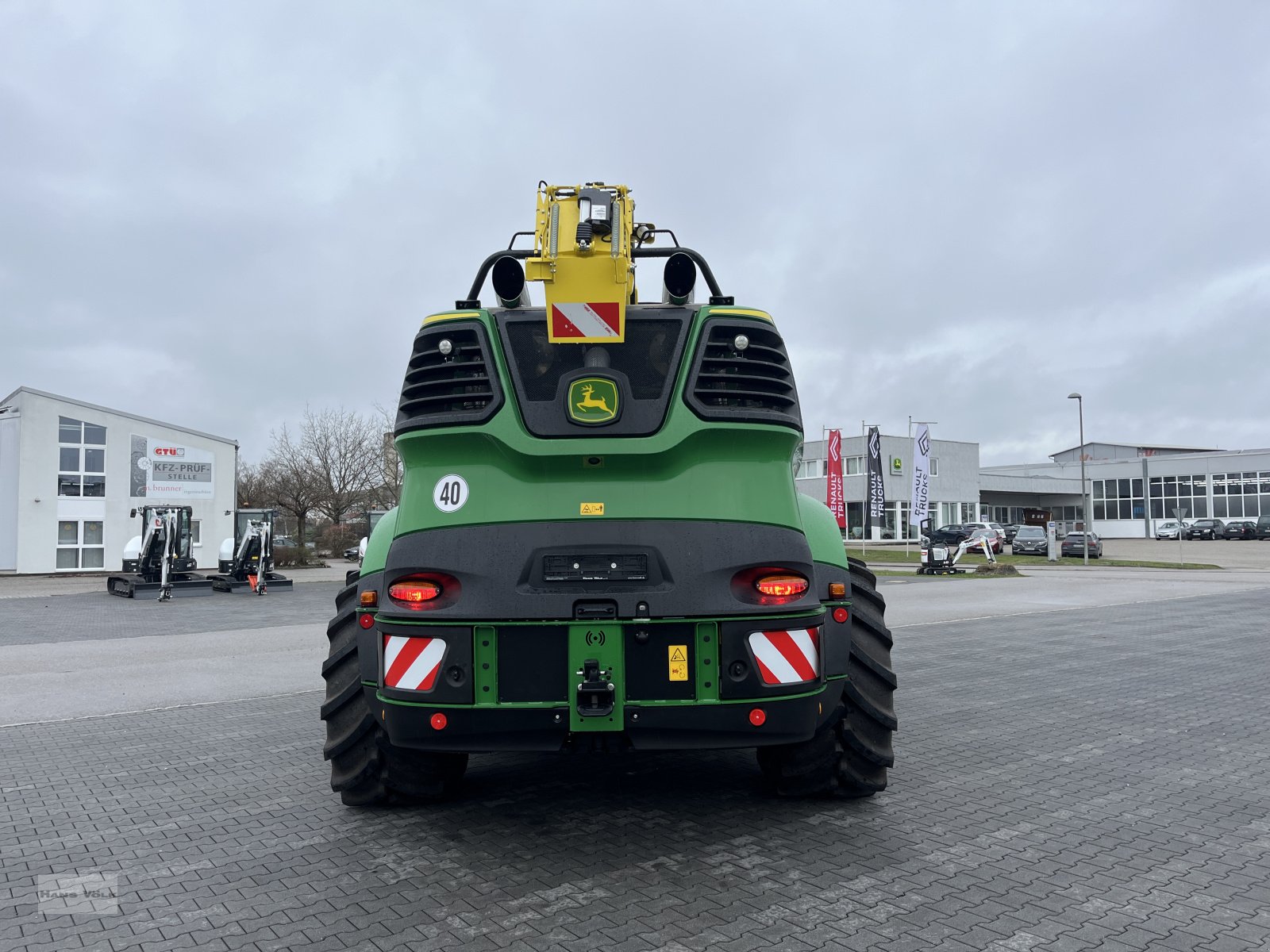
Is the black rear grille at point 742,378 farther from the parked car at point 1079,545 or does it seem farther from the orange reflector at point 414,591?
the parked car at point 1079,545

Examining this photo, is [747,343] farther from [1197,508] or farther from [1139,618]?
[1197,508]

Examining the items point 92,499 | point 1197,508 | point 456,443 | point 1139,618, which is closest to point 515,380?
point 456,443

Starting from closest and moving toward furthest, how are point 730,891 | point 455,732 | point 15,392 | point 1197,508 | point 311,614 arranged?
point 730,891 < point 455,732 < point 311,614 < point 15,392 < point 1197,508

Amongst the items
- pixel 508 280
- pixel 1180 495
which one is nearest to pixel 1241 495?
pixel 1180 495

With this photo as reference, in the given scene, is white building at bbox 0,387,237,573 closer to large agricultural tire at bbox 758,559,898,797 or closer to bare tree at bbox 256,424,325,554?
bare tree at bbox 256,424,325,554

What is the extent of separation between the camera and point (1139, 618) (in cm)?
1554

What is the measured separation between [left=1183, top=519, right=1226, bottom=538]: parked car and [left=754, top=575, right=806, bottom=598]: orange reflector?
6723 cm

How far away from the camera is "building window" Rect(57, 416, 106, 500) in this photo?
111ft

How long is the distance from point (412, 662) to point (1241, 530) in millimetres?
69742

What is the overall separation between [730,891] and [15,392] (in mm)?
38451

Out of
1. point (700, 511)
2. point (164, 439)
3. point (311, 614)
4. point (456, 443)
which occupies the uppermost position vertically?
point (164, 439)

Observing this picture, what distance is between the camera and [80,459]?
3447 centimetres

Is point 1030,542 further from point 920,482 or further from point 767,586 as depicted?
point 767,586

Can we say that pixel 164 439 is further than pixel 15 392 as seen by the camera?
Yes
